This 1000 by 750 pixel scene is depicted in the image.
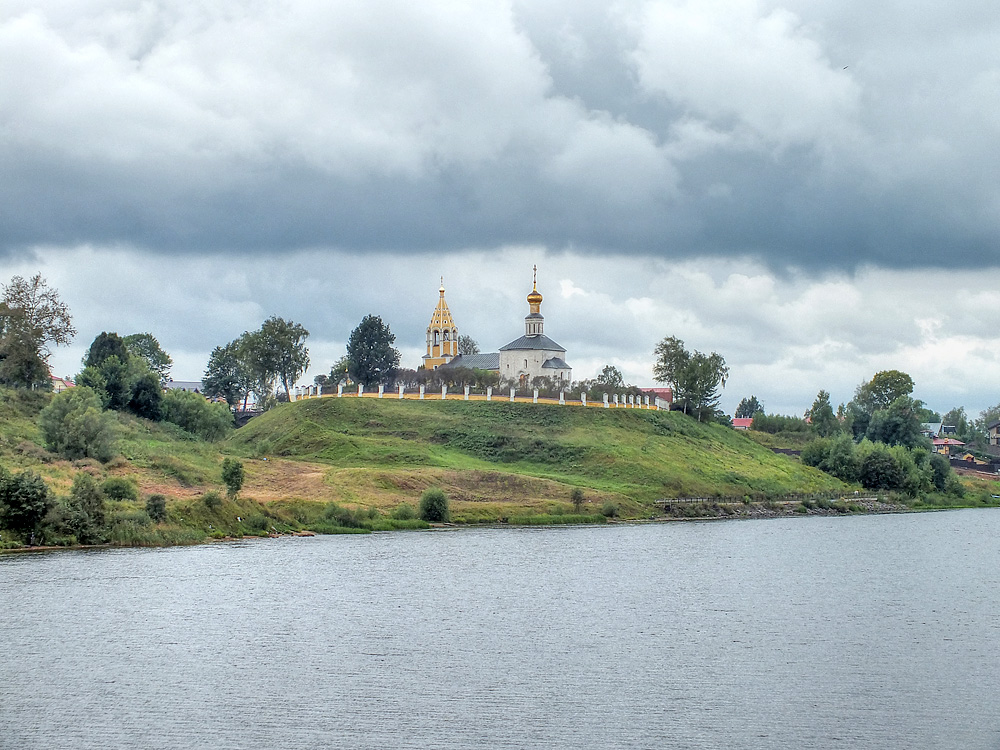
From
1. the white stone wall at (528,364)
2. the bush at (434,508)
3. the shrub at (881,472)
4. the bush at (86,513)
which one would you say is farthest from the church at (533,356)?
the bush at (86,513)

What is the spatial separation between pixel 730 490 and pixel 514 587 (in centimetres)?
5407

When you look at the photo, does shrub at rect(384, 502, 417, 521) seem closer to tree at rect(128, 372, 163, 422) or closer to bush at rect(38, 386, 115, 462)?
bush at rect(38, 386, 115, 462)

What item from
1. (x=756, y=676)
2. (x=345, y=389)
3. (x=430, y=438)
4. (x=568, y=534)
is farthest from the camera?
(x=345, y=389)

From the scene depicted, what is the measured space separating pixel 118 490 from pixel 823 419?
4561 inches

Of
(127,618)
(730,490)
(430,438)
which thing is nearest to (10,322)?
(430,438)

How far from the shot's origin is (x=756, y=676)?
111 feet

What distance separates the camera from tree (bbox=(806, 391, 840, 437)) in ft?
520

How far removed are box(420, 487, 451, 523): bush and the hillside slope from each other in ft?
15.0

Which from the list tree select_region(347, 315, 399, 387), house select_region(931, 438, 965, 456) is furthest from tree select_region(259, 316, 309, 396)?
house select_region(931, 438, 965, 456)

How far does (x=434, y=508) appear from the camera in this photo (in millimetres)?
76125

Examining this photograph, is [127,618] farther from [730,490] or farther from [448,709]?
[730,490]

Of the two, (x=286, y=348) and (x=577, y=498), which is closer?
(x=577, y=498)

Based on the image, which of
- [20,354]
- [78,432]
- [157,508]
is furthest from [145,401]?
[157,508]

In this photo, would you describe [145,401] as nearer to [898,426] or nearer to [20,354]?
[20,354]
